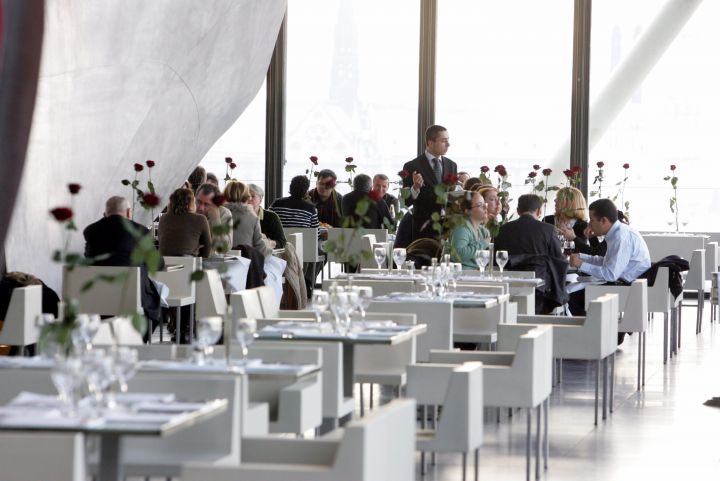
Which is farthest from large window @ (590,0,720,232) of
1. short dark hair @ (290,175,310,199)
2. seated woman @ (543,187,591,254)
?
seated woman @ (543,187,591,254)

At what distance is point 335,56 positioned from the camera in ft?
53.6

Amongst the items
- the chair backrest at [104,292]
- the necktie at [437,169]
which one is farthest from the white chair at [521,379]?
the necktie at [437,169]

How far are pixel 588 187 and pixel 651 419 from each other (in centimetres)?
873

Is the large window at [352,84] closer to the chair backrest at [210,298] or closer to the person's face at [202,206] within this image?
the person's face at [202,206]

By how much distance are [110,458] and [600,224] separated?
5.85m

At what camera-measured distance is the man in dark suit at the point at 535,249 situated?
8664 millimetres

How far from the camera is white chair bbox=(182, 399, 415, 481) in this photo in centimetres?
328

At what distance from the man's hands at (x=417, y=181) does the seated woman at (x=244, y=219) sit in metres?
1.41

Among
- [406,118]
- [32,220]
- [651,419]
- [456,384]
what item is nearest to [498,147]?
[406,118]

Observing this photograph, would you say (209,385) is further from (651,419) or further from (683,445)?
(651,419)

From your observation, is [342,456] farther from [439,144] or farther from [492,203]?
[439,144]

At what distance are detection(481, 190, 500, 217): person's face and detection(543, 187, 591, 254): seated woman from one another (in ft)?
2.34

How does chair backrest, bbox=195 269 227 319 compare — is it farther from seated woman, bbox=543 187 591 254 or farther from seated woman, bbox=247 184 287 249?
seated woman, bbox=543 187 591 254

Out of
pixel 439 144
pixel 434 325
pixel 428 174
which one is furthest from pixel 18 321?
pixel 428 174
